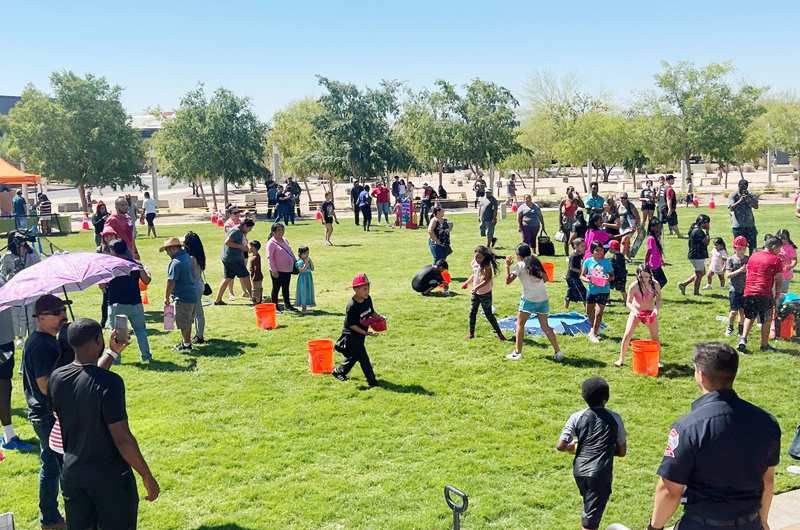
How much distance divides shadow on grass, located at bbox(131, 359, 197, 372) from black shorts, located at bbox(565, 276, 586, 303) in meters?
6.37

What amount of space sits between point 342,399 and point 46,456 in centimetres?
377

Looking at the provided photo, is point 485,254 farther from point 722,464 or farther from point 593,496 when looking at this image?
point 722,464

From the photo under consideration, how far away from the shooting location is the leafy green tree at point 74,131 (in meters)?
37.0

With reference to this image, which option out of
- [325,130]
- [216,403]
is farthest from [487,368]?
[325,130]

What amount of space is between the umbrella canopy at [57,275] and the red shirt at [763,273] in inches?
322

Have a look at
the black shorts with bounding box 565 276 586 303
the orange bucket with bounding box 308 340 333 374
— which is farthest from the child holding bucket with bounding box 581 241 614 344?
the orange bucket with bounding box 308 340 333 374

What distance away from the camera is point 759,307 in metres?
10.4

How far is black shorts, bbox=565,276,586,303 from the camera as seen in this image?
1299 centimetres

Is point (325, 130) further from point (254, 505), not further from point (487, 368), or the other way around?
point (254, 505)

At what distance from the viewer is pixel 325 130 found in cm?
3847

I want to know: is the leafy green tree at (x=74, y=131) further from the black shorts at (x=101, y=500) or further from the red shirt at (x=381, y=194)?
the black shorts at (x=101, y=500)

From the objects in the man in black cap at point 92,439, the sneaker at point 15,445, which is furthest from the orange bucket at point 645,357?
the sneaker at point 15,445

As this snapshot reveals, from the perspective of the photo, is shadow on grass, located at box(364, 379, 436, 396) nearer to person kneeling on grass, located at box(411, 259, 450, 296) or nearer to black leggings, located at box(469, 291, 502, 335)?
black leggings, located at box(469, 291, 502, 335)

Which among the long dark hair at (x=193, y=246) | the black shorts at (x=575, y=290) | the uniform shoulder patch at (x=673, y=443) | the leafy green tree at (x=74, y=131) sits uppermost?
the leafy green tree at (x=74, y=131)
